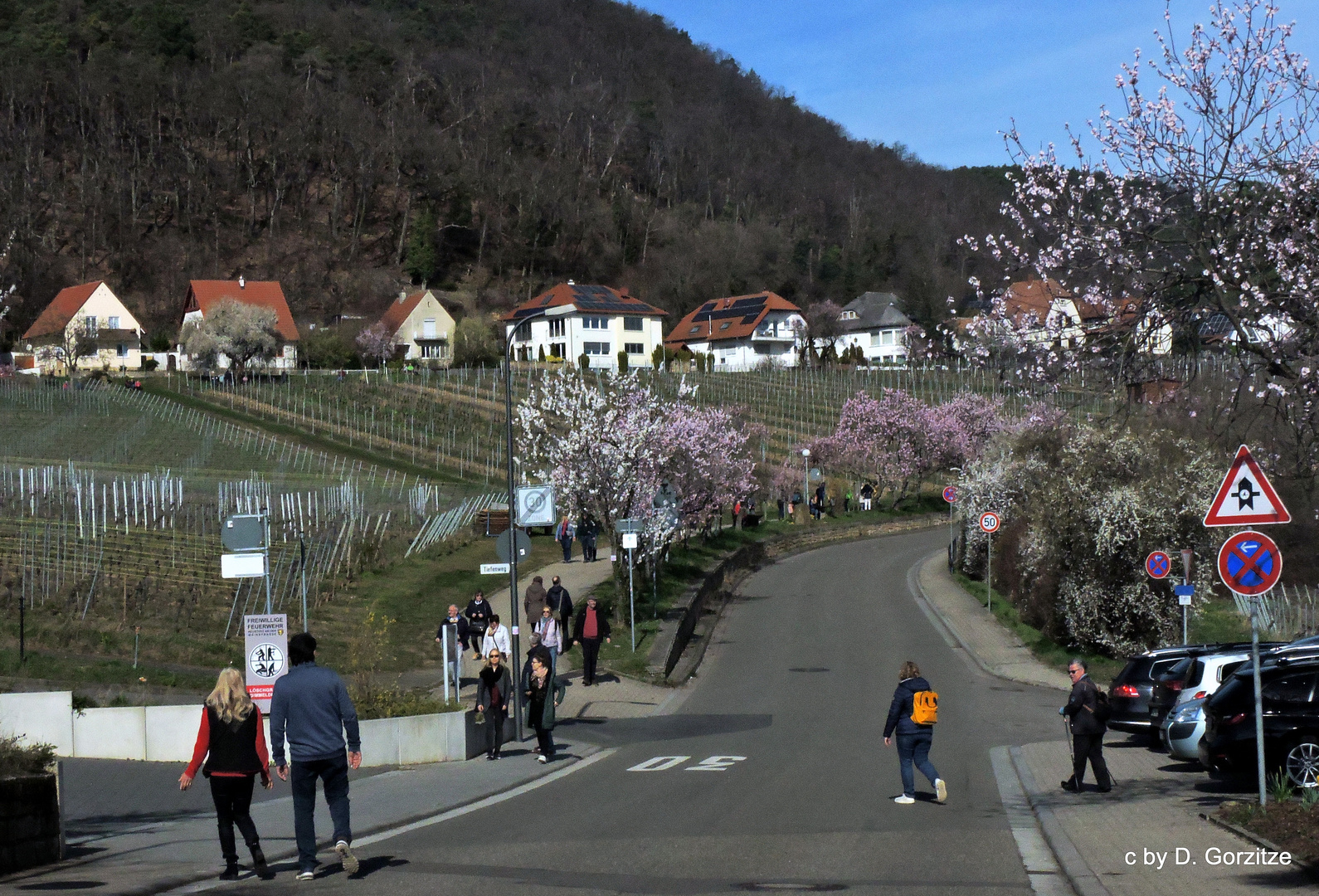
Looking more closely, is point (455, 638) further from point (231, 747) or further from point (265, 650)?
point (231, 747)

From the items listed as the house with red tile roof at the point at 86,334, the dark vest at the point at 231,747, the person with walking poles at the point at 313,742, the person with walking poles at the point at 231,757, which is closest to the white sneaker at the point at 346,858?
the person with walking poles at the point at 313,742

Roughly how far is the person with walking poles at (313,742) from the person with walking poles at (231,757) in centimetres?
19

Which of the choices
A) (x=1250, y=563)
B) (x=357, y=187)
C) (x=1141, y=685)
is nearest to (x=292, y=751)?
(x=1250, y=563)

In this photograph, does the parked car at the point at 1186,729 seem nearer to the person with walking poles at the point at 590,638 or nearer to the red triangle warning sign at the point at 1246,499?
the red triangle warning sign at the point at 1246,499

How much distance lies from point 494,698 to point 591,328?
112307 mm

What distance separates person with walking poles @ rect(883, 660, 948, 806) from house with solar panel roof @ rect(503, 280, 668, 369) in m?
112

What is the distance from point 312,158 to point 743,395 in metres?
92.9

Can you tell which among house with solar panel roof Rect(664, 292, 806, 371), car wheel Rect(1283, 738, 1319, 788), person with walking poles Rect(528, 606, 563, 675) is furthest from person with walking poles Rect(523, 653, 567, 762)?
house with solar panel roof Rect(664, 292, 806, 371)

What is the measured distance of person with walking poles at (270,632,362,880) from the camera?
970 cm

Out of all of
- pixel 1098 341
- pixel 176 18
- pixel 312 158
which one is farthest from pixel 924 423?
pixel 176 18

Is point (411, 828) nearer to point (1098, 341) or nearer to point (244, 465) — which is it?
point (1098, 341)

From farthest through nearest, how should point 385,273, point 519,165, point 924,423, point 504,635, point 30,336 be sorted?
point 519,165, point 385,273, point 30,336, point 924,423, point 504,635

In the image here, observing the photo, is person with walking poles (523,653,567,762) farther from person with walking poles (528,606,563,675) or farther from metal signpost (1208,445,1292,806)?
metal signpost (1208,445,1292,806)

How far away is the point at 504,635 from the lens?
2580 cm
